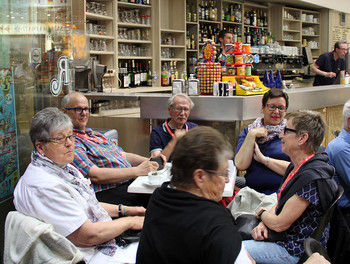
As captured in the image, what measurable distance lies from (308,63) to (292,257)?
8542 mm

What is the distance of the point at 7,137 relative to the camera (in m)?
2.65

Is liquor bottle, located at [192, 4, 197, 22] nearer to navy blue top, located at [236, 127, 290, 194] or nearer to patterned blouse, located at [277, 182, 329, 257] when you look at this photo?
navy blue top, located at [236, 127, 290, 194]

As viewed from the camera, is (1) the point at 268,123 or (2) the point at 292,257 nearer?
(2) the point at 292,257

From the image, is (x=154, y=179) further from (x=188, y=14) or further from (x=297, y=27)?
(x=297, y=27)

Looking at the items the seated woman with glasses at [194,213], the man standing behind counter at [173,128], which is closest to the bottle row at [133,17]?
the man standing behind counter at [173,128]

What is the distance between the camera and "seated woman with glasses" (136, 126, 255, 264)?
112 centimetres

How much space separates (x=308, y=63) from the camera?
9703 mm

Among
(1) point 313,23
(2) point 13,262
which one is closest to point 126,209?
(2) point 13,262

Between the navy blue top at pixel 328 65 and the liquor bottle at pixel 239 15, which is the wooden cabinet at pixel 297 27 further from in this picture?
the navy blue top at pixel 328 65

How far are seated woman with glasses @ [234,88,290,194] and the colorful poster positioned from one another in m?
1.54

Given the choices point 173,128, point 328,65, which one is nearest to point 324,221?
point 173,128

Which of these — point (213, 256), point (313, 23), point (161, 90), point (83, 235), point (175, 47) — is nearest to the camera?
point (213, 256)

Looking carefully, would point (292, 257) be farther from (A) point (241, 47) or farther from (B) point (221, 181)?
(A) point (241, 47)

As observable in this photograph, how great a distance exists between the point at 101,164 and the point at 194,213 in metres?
1.67
